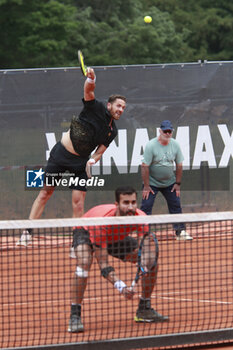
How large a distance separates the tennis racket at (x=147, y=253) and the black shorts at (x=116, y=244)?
0.18m

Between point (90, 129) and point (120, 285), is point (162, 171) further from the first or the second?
point (120, 285)

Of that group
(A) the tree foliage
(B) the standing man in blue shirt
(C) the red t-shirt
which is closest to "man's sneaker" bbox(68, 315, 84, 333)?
(C) the red t-shirt

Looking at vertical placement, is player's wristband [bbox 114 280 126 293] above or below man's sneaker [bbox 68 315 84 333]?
above

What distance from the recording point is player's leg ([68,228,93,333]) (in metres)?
5.05

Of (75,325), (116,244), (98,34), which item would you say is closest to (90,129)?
(116,244)

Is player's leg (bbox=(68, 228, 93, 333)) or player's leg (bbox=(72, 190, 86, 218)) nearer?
player's leg (bbox=(68, 228, 93, 333))

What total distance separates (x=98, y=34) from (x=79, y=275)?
27.3 m

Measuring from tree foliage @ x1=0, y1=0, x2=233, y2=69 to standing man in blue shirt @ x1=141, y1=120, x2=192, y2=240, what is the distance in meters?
19.6

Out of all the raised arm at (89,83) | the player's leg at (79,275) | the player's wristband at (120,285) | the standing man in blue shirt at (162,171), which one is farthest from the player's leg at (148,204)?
the player's wristband at (120,285)

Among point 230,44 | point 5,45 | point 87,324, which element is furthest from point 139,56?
point 87,324

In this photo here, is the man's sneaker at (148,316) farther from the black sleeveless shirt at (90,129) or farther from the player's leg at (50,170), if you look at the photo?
the black sleeveless shirt at (90,129)

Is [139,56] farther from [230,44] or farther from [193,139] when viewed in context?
[193,139]

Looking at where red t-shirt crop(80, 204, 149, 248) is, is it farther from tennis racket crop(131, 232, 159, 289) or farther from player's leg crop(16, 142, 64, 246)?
player's leg crop(16, 142, 64, 246)

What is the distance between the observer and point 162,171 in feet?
28.8
